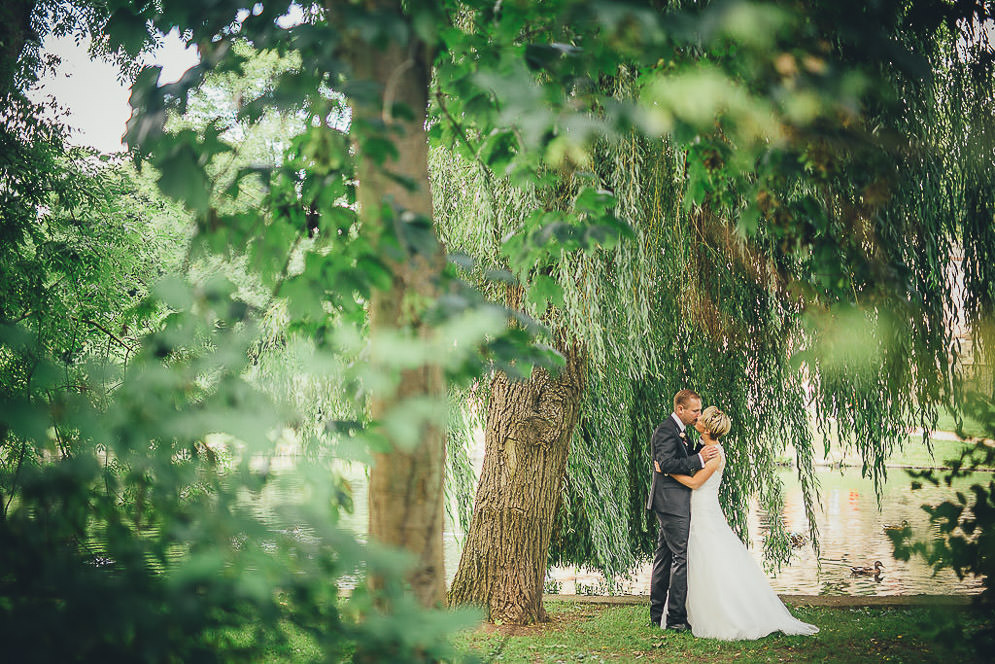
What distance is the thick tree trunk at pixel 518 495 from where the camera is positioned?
5.52 m

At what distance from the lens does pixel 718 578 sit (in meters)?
5.47

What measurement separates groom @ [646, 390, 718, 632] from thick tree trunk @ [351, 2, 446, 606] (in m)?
3.88

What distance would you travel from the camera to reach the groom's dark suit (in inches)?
217

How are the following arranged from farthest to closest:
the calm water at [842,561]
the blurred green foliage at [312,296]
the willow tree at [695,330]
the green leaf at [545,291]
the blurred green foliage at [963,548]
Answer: the calm water at [842,561] < the willow tree at [695,330] < the blurred green foliage at [963,548] < the green leaf at [545,291] < the blurred green foliage at [312,296]

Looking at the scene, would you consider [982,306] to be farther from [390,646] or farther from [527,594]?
[390,646]

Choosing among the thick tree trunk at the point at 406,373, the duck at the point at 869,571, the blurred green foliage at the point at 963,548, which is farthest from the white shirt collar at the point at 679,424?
the duck at the point at 869,571

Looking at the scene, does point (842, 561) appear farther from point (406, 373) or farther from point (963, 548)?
point (406, 373)

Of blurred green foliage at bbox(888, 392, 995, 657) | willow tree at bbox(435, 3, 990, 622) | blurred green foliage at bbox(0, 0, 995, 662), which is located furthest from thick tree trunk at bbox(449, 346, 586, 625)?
blurred green foliage at bbox(888, 392, 995, 657)

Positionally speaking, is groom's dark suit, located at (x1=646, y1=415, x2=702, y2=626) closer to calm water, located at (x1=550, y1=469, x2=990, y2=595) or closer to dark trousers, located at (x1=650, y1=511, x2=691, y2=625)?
A: dark trousers, located at (x1=650, y1=511, x2=691, y2=625)

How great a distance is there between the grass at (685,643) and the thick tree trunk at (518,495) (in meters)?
0.25

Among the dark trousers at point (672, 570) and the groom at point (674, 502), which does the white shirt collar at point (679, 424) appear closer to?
the groom at point (674, 502)

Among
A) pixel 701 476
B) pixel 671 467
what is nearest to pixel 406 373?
pixel 671 467

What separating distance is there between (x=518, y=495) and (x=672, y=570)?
4.06 ft

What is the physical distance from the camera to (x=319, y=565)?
130cm
